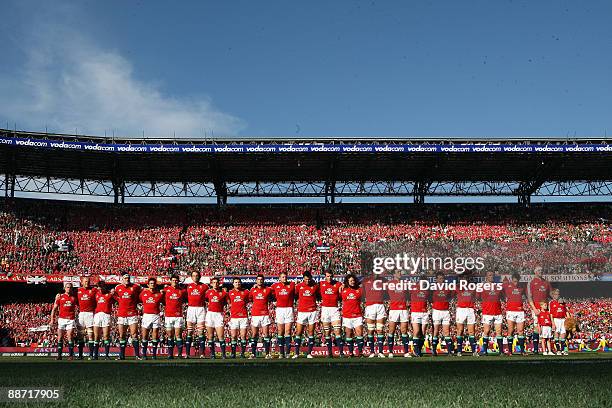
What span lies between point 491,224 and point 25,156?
2924cm

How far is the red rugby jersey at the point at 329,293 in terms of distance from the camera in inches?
587

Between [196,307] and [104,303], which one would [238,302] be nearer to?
[196,307]

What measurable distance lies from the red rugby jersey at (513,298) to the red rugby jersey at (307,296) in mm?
5057

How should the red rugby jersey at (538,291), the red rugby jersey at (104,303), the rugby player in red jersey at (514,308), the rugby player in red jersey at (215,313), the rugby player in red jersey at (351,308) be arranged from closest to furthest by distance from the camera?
1. the rugby player in red jersey at (351,308)
2. the rugby player in red jersey at (514,308)
3. the rugby player in red jersey at (215,313)
4. the red rugby jersey at (104,303)
5. the red rugby jersey at (538,291)

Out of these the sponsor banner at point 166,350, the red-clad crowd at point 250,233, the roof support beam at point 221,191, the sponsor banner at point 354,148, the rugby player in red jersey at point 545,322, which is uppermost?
the sponsor banner at point 354,148

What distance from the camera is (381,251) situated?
1437 inches

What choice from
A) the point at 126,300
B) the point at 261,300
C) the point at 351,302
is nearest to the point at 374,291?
the point at 351,302

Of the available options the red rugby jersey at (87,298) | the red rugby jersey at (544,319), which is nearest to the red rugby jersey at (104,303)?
the red rugby jersey at (87,298)

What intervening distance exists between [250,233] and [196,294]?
22.9 m

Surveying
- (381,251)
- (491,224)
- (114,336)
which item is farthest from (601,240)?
(114,336)

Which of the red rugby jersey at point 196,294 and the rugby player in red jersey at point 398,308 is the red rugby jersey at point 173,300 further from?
the rugby player in red jersey at point 398,308

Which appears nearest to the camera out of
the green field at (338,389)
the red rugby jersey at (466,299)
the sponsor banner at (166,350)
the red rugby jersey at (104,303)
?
the green field at (338,389)

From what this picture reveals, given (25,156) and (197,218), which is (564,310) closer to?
(197,218)

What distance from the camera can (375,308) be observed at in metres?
15.0
